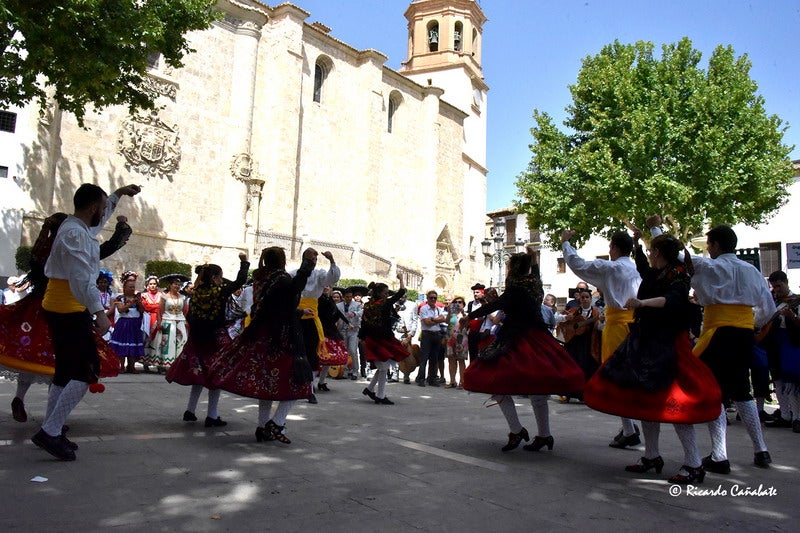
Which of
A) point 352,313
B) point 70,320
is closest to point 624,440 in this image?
point 70,320

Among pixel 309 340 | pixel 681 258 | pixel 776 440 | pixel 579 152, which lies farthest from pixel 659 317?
pixel 579 152

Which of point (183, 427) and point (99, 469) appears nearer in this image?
point (99, 469)

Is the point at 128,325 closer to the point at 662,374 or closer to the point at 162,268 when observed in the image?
the point at 662,374

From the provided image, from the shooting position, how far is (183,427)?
21.5 feet

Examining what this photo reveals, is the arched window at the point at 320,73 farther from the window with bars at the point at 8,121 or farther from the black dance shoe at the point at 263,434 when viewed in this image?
the black dance shoe at the point at 263,434

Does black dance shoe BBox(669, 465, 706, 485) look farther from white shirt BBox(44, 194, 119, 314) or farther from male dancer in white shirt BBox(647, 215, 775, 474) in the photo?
white shirt BBox(44, 194, 119, 314)

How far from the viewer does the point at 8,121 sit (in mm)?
21406

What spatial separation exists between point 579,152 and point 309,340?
20.2 metres

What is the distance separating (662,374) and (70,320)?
15.2 feet

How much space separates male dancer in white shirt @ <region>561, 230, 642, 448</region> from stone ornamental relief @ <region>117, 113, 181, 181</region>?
22660 mm

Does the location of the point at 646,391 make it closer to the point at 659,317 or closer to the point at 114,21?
the point at 659,317

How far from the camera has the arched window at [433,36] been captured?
157 ft

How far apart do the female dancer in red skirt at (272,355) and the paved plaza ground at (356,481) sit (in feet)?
1.44

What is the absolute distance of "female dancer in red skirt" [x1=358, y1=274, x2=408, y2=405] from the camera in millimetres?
9906
